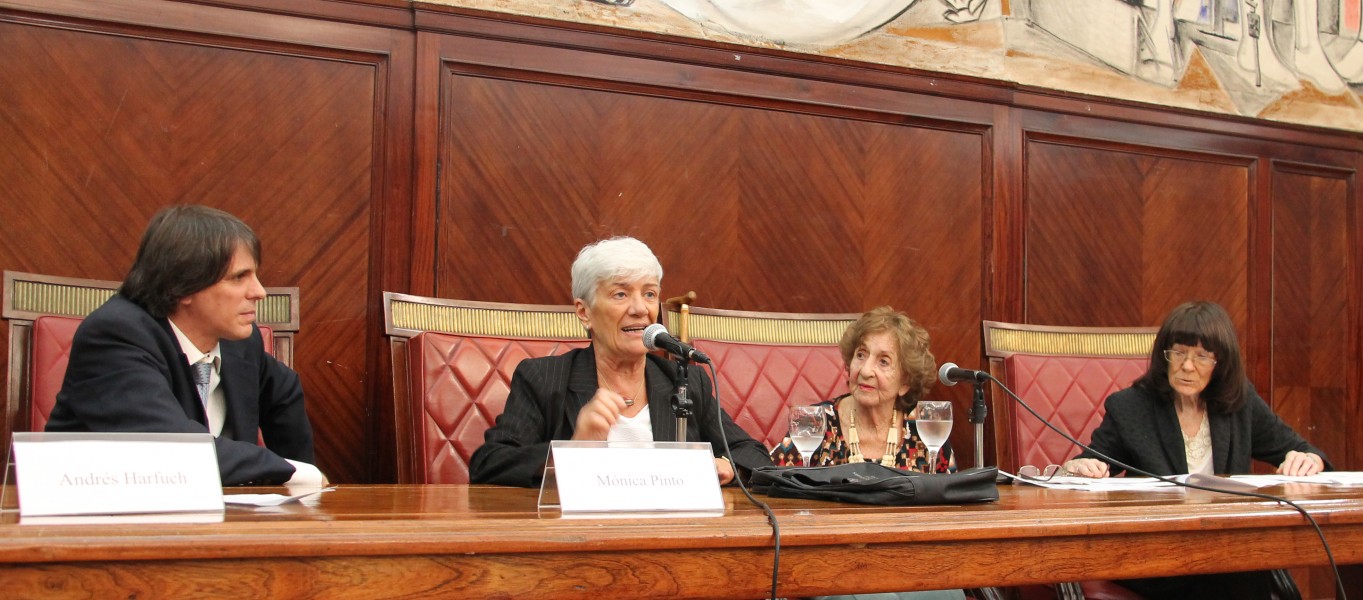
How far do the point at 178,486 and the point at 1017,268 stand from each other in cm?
335

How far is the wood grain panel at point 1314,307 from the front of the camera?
184 inches

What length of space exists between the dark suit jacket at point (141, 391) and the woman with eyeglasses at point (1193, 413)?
85.2 inches

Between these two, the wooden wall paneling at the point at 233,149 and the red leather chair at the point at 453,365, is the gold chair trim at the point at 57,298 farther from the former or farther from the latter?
the red leather chair at the point at 453,365

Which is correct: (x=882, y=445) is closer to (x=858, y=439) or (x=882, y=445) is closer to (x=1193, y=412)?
(x=858, y=439)

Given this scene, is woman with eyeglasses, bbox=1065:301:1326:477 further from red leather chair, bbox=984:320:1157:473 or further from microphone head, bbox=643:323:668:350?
microphone head, bbox=643:323:668:350

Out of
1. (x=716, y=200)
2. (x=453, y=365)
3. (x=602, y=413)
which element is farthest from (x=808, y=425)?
(x=716, y=200)

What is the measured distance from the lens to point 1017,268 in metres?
4.25

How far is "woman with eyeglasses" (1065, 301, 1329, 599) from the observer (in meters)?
3.25

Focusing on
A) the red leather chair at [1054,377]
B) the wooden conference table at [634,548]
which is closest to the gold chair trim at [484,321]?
the wooden conference table at [634,548]

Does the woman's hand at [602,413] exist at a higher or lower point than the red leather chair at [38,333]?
lower

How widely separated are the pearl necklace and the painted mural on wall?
1.36 meters

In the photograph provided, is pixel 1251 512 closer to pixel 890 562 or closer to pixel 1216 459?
pixel 890 562

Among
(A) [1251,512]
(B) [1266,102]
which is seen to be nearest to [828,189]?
(B) [1266,102]

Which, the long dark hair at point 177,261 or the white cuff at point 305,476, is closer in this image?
the white cuff at point 305,476
